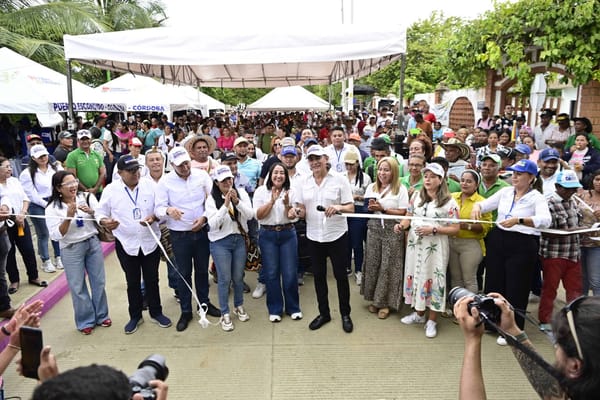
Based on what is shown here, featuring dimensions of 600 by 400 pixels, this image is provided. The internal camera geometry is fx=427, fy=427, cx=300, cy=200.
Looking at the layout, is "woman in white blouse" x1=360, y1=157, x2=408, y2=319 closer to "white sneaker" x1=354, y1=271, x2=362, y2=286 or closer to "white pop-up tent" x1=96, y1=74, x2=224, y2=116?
"white sneaker" x1=354, y1=271, x2=362, y2=286

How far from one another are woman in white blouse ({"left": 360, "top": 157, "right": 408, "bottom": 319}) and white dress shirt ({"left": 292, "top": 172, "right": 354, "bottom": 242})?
426mm

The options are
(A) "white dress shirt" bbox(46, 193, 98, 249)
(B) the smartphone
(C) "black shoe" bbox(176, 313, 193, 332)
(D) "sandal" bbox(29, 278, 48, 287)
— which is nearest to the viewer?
(B) the smartphone

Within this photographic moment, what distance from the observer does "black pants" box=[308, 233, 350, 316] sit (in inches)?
169

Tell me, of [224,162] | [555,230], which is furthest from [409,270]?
[224,162]

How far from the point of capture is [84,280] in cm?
436

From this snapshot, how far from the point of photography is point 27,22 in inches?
617

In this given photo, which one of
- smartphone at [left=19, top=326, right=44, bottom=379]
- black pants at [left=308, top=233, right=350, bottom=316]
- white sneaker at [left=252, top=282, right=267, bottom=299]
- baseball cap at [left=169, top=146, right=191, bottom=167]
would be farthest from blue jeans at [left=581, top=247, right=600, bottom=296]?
smartphone at [left=19, top=326, right=44, bottom=379]

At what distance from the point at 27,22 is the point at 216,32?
45.5ft

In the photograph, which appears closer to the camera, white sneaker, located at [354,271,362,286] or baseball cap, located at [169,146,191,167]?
baseball cap, located at [169,146,191,167]

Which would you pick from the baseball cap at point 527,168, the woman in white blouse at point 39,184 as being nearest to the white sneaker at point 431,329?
the baseball cap at point 527,168

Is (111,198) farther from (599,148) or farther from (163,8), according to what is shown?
(163,8)

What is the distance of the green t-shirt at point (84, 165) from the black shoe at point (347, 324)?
464cm

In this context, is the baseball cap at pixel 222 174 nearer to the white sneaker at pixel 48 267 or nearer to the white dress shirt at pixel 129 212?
the white dress shirt at pixel 129 212

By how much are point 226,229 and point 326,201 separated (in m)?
1.04
